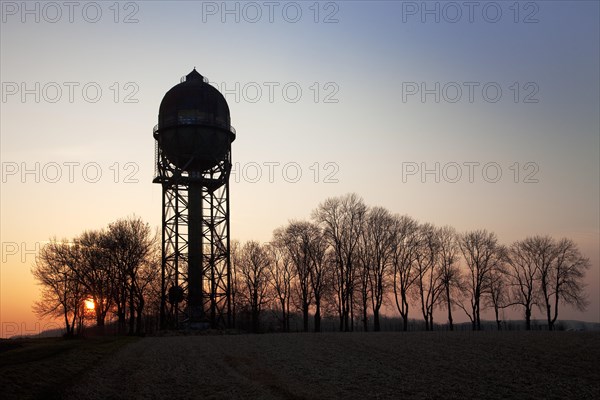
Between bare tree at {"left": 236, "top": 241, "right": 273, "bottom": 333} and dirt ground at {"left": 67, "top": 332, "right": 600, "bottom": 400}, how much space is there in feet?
128

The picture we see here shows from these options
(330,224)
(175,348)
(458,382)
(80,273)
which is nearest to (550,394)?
(458,382)

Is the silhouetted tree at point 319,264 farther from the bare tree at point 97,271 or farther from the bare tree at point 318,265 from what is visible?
the bare tree at point 97,271

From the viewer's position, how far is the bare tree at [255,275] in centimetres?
7234

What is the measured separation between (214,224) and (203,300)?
759cm

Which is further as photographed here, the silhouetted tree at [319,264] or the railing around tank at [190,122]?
the silhouetted tree at [319,264]

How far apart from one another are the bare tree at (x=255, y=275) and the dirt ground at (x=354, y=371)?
128 ft

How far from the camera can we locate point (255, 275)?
73.5 metres

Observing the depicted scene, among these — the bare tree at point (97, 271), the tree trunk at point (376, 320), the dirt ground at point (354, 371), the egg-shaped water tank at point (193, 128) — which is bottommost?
the tree trunk at point (376, 320)

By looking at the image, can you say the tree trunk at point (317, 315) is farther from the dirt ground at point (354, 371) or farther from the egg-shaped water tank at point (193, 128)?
the dirt ground at point (354, 371)

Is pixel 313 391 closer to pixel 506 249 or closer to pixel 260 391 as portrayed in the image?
pixel 260 391

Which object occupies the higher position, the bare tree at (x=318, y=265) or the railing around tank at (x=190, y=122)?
the railing around tank at (x=190, y=122)

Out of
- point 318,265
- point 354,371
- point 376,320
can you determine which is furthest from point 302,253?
point 354,371

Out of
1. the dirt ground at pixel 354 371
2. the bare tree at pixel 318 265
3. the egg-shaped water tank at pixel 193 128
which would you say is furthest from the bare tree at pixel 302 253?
the dirt ground at pixel 354 371

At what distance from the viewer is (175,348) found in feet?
107
